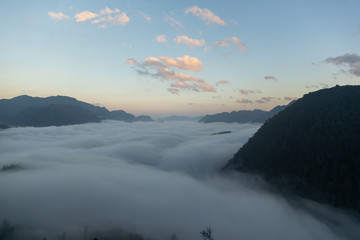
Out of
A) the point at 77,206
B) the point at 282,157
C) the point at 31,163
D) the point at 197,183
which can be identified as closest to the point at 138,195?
the point at 77,206

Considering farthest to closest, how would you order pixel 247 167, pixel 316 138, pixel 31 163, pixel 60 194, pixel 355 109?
1. pixel 31 163
2. pixel 247 167
3. pixel 355 109
4. pixel 316 138
5. pixel 60 194

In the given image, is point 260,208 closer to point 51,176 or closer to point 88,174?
point 88,174

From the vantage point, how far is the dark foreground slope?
96688mm

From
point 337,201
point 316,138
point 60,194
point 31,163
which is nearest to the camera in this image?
point 337,201

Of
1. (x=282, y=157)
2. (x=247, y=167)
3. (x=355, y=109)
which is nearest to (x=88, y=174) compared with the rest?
(x=247, y=167)

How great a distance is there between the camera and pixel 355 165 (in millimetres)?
95875

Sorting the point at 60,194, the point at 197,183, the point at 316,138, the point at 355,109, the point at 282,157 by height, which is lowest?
the point at 197,183

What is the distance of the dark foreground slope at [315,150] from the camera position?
3807 inches

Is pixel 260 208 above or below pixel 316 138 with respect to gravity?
below

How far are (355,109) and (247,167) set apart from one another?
7522cm

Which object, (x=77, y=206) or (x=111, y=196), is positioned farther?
(x=111, y=196)

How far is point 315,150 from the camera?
4360 inches

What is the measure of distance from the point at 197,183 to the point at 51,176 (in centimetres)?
10080

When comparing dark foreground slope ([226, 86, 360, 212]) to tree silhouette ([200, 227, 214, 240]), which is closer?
tree silhouette ([200, 227, 214, 240])
